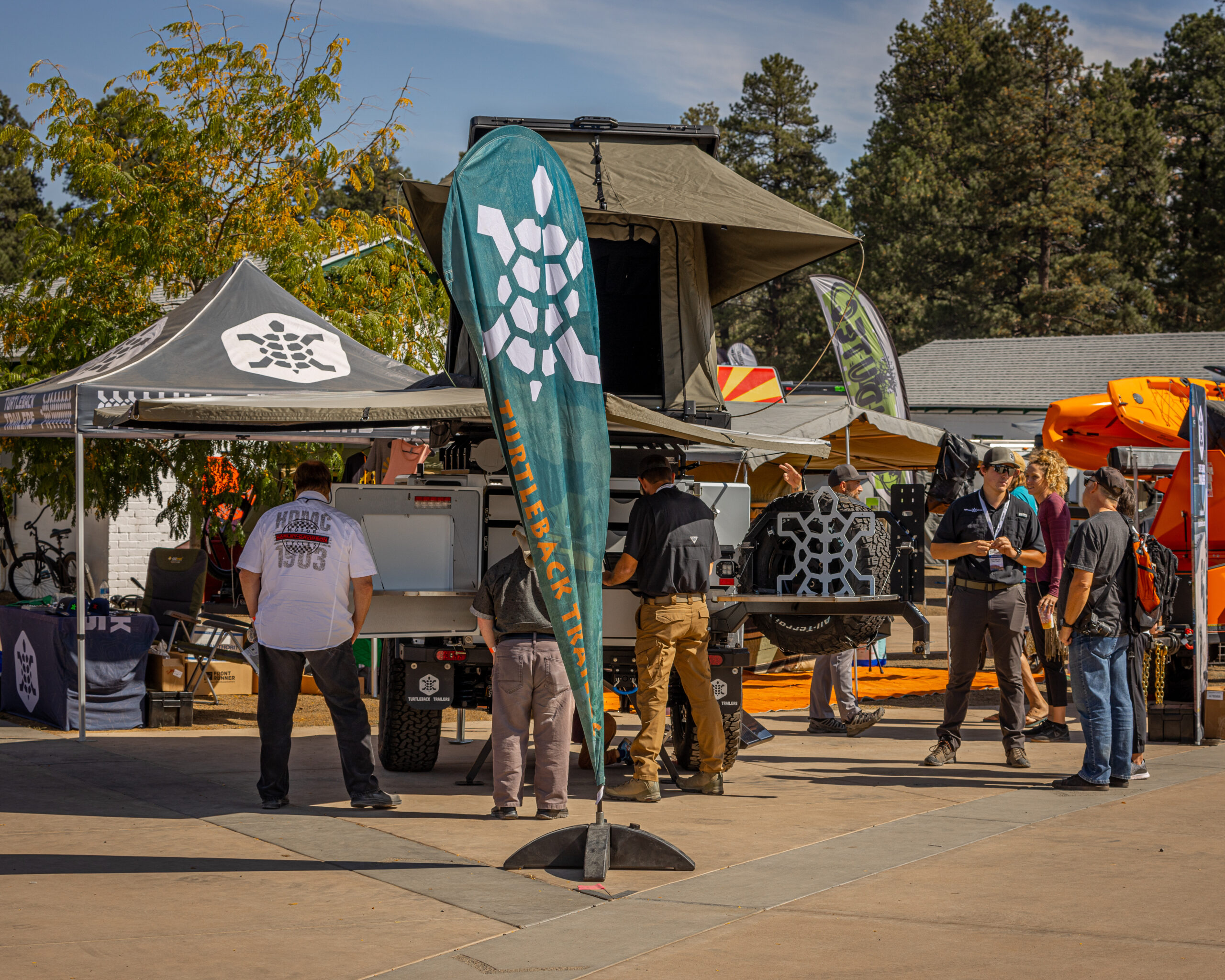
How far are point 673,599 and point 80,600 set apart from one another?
447 cm

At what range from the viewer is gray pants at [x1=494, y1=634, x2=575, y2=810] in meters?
7.29

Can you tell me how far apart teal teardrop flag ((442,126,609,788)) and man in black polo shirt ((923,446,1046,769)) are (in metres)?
3.58

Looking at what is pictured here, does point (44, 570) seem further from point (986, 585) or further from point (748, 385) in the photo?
point (986, 585)

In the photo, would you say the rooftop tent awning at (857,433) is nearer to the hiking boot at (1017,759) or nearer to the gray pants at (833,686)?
the gray pants at (833,686)

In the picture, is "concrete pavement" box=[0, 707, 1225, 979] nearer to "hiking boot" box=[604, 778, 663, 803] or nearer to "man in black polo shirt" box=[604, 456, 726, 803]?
"hiking boot" box=[604, 778, 663, 803]

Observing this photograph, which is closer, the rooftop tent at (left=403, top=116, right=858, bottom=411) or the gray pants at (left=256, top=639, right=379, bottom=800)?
→ the gray pants at (left=256, top=639, right=379, bottom=800)

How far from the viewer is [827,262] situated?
56656 mm

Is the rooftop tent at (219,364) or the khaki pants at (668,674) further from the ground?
the rooftop tent at (219,364)

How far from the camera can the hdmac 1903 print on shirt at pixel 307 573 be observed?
7.42 metres

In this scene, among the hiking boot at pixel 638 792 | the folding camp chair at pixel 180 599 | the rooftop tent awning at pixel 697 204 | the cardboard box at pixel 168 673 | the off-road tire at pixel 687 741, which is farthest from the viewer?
the folding camp chair at pixel 180 599

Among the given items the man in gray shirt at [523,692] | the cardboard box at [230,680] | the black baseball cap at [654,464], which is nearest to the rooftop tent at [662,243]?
the black baseball cap at [654,464]

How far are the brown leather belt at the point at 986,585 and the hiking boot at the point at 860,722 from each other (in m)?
1.70

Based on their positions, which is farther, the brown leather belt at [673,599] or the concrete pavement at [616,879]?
the brown leather belt at [673,599]

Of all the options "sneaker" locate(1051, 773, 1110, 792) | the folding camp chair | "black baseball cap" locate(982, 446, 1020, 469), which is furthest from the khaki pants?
the folding camp chair
